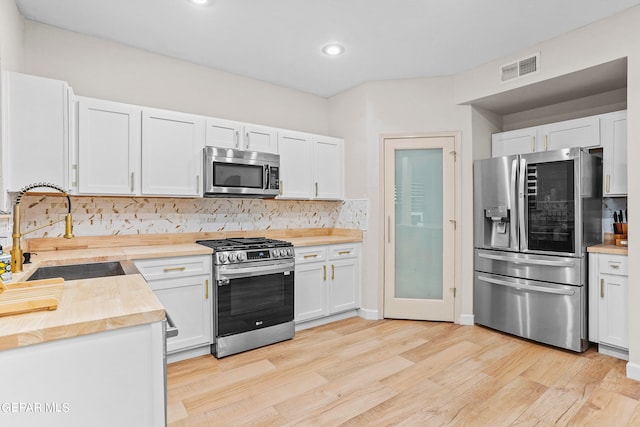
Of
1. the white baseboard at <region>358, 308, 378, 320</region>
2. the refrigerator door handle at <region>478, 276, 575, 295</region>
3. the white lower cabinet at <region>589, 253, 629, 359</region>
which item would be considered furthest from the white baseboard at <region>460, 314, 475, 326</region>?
the white lower cabinet at <region>589, 253, 629, 359</region>

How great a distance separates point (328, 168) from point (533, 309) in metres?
2.51

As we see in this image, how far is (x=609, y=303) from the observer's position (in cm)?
288

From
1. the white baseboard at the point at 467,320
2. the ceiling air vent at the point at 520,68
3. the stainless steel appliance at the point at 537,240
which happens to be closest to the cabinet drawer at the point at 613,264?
the stainless steel appliance at the point at 537,240

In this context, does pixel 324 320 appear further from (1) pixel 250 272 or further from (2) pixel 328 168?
(2) pixel 328 168

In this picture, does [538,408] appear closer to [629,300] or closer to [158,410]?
[629,300]

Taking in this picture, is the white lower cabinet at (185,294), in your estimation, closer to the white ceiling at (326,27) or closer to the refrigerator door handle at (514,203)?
the white ceiling at (326,27)

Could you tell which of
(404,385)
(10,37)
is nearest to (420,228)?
(404,385)

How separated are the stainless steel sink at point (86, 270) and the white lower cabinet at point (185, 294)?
21 centimetres

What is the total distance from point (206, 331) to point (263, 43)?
2.53 m

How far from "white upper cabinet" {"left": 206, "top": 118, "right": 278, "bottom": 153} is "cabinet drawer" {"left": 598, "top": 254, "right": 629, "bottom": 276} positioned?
3.09m

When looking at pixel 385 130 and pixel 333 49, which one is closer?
pixel 333 49

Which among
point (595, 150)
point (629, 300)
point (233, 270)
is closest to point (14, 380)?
point (233, 270)

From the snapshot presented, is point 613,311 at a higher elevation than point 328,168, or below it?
below

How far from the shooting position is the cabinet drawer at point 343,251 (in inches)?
151
